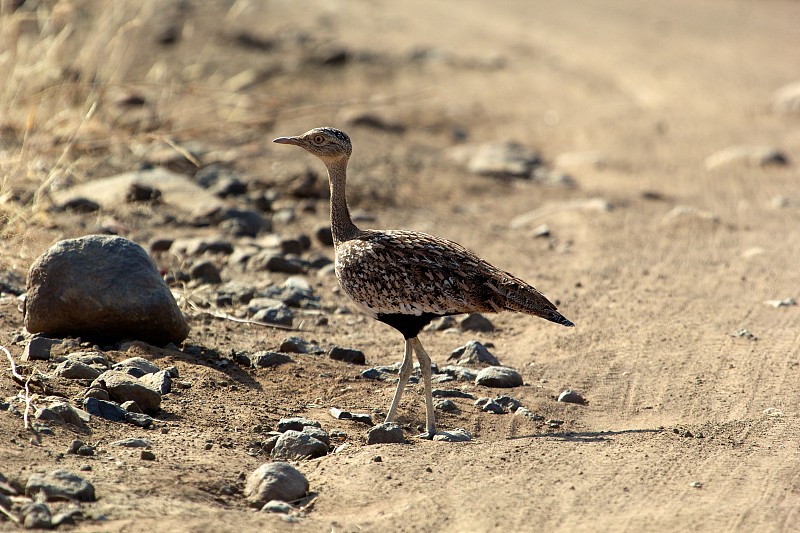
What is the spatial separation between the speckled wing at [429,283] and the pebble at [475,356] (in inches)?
45.4

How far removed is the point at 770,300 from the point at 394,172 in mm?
5427

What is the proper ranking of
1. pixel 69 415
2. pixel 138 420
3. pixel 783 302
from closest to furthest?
pixel 69 415, pixel 138 420, pixel 783 302

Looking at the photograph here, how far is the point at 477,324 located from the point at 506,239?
8.59ft

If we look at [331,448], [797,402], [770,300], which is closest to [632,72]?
[770,300]

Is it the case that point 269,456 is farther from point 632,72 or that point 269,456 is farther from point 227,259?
point 632,72

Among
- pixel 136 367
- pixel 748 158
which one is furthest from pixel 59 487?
pixel 748 158

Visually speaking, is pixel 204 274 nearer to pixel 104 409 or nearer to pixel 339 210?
pixel 339 210

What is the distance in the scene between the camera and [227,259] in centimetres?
948

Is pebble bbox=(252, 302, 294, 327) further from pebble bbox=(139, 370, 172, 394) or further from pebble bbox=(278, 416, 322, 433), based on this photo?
pebble bbox=(278, 416, 322, 433)

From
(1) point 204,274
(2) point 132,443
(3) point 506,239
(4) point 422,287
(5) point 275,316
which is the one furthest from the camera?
(3) point 506,239

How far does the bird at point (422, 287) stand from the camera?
20.1 feet

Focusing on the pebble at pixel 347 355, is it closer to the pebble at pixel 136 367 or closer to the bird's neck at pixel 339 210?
the bird's neck at pixel 339 210

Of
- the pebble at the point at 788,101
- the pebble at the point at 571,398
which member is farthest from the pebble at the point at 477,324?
the pebble at the point at 788,101

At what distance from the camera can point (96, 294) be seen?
6680mm
